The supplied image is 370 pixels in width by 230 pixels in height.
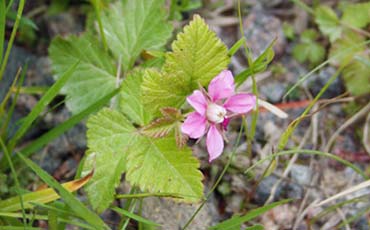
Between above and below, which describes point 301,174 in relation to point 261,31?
below

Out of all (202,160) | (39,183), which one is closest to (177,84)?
(202,160)

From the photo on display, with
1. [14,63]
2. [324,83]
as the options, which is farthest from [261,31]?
[14,63]

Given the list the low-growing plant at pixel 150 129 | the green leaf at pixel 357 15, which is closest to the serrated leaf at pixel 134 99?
the low-growing plant at pixel 150 129

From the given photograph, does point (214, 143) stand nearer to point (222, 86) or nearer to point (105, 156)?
point (222, 86)

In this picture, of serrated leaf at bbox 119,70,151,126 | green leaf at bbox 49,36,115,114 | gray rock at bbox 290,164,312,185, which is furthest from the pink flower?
gray rock at bbox 290,164,312,185

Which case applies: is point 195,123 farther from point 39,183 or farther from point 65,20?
point 65,20
